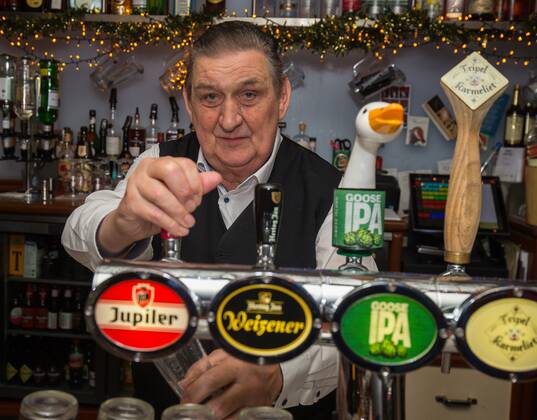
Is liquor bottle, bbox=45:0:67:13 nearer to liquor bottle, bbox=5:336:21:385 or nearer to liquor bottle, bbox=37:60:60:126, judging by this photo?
liquor bottle, bbox=37:60:60:126

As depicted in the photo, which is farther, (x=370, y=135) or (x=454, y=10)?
(x=454, y=10)

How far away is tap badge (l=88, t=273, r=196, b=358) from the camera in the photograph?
0.58 meters

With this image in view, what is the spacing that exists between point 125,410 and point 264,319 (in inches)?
6.6

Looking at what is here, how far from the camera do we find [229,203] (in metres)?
1.70

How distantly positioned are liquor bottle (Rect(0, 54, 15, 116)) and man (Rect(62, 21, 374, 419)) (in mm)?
1810

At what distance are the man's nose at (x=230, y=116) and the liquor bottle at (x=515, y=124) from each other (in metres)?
2.32

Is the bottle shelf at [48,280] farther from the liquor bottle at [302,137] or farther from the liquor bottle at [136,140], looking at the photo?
the liquor bottle at [302,137]

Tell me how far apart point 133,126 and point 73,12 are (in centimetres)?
67

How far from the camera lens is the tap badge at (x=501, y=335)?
1.90 feet

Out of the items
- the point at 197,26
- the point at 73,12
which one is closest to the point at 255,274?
the point at 197,26

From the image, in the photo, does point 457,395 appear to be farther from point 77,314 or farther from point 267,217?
point 267,217

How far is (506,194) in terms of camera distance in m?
3.48

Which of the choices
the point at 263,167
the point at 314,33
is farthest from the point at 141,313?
the point at 314,33

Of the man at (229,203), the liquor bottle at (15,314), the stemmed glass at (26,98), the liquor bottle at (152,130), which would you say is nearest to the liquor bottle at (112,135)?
the liquor bottle at (152,130)
